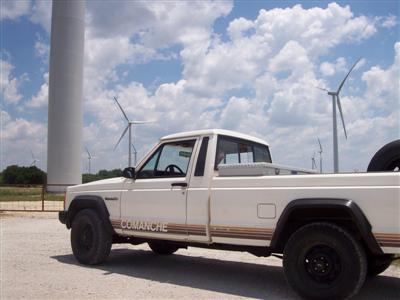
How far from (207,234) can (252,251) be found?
0.66 m

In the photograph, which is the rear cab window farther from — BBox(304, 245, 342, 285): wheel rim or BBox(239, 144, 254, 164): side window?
BBox(304, 245, 342, 285): wheel rim

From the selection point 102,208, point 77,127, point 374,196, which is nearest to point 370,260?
point 374,196

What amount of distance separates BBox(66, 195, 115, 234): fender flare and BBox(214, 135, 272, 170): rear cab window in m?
2.27

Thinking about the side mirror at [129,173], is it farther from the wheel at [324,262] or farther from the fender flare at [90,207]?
the wheel at [324,262]

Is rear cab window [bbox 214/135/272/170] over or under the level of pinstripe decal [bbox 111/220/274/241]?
over

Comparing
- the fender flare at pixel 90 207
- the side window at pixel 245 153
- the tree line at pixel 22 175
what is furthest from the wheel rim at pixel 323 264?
the tree line at pixel 22 175

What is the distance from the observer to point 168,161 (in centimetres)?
739

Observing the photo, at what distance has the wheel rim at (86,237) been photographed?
790 centimetres

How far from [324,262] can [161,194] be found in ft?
8.84

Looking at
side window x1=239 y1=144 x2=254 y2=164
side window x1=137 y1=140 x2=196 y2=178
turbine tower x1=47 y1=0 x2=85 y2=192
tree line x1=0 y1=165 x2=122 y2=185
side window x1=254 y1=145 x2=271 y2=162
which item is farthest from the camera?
tree line x1=0 y1=165 x2=122 y2=185

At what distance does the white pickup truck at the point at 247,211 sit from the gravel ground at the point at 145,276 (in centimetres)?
49

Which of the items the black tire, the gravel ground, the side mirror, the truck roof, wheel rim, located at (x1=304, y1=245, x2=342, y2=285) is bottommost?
the gravel ground

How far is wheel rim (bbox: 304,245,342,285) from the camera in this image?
5277 millimetres

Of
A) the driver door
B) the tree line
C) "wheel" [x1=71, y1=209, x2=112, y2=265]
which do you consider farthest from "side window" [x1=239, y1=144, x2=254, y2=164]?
the tree line
